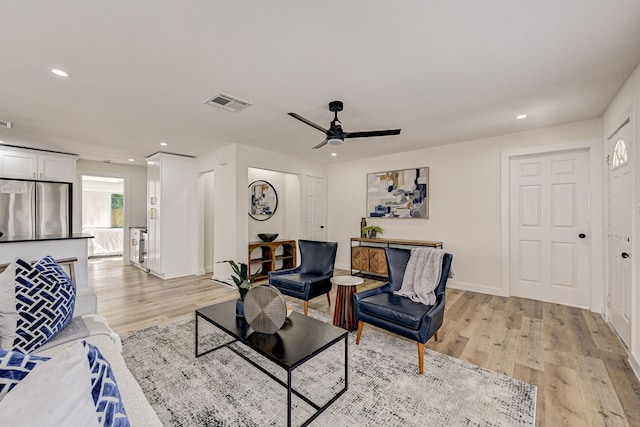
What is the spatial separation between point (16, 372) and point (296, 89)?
254 centimetres

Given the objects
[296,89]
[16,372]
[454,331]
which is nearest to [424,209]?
[454,331]

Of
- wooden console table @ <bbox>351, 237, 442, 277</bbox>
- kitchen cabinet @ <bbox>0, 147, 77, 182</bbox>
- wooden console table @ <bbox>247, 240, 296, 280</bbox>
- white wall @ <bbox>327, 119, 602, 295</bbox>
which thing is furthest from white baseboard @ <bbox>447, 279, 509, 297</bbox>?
kitchen cabinet @ <bbox>0, 147, 77, 182</bbox>

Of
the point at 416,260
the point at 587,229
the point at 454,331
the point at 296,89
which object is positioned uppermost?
the point at 296,89

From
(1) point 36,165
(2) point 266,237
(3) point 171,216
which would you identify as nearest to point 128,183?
(1) point 36,165

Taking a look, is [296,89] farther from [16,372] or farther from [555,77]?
[16,372]

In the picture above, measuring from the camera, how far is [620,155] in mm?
2730

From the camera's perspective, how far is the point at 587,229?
3.56 m

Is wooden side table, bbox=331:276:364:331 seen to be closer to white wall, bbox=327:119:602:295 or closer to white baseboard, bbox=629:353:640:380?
white baseboard, bbox=629:353:640:380

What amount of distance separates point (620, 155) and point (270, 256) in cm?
498

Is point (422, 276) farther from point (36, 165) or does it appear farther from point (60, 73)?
point (36, 165)

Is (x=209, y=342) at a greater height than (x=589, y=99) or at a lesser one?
lesser

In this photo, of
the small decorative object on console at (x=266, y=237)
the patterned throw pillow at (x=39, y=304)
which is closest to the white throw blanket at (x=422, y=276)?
the patterned throw pillow at (x=39, y=304)

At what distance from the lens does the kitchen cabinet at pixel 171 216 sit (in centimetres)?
523

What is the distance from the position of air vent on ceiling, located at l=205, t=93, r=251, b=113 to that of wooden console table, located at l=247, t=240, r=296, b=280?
2.66m
